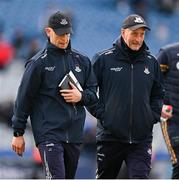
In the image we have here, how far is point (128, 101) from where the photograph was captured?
7.41 m

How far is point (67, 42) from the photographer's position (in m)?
6.99

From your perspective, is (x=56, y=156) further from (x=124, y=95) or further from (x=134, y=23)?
(x=134, y=23)

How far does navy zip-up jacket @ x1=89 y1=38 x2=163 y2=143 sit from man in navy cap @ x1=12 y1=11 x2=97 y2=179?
433 mm

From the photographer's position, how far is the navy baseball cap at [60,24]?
6.90 metres

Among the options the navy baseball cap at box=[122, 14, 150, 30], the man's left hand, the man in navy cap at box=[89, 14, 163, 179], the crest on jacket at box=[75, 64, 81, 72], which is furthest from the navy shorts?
the navy baseball cap at box=[122, 14, 150, 30]

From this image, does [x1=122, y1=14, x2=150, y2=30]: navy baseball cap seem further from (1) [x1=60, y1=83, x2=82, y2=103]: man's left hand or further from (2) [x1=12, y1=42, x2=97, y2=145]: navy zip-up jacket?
(1) [x1=60, y1=83, x2=82, y2=103]: man's left hand

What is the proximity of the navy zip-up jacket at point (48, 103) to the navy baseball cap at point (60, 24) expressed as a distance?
18 cm

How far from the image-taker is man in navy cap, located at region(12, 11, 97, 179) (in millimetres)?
6883

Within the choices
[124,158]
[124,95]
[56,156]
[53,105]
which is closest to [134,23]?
[124,95]

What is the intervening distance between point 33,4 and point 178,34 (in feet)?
12.3

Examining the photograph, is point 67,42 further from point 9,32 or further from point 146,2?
point 146,2

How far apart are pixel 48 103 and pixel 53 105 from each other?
5 centimetres

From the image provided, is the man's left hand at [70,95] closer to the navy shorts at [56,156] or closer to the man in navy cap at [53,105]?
the man in navy cap at [53,105]

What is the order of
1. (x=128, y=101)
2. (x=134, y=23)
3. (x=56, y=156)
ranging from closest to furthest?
(x=56, y=156) → (x=134, y=23) → (x=128, y=101)
